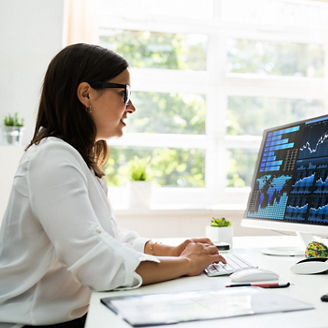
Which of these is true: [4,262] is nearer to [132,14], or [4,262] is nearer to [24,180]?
[24,180]

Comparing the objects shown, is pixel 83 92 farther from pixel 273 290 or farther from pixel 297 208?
pixel 297 208

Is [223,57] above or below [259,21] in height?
below

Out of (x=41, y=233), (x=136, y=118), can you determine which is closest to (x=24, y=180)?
(x=41, y=233)

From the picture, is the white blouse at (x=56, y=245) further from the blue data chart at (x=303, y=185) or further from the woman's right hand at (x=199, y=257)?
the blue data chart at (x=303, y=185)

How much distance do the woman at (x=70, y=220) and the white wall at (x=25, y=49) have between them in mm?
1585

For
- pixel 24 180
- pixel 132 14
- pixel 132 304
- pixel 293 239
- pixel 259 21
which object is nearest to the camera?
pixel 132 304

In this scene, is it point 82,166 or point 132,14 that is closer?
point 82,166

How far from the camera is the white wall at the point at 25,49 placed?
2920mm

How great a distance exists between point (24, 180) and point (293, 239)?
1429 mm

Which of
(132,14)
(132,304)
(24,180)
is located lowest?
(132,304)

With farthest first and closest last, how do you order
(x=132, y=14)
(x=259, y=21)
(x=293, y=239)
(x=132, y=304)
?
(x=259, y=21) < (x=132, y=14) < (x=293, y=239) < (x=132, y=304)

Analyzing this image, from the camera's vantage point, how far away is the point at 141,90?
3467 millimetres

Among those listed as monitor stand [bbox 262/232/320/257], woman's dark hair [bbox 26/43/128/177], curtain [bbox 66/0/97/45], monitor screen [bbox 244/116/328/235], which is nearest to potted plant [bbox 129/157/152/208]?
curtain [bbox 66/0/97/45]

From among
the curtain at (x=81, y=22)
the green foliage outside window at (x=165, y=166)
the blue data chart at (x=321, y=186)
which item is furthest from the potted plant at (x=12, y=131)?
the blue data chart at (x=321, y=186)
